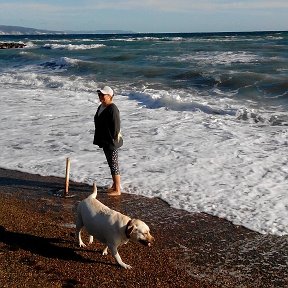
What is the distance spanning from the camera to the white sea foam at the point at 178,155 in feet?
23.9

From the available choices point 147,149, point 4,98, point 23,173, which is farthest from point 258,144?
point 4,98

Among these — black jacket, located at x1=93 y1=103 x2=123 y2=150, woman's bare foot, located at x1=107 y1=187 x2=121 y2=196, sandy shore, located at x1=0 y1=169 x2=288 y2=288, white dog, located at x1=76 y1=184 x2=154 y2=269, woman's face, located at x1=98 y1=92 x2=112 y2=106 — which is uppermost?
woman's face, located at x1=98 y1=92 x2=112 y2=106

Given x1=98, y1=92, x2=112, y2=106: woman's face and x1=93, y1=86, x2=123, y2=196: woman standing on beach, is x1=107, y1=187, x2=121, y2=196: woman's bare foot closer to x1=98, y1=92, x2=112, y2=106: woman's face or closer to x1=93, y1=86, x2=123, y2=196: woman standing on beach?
x1=93, y1=86, x2=123, y2=196: woman standing on beach

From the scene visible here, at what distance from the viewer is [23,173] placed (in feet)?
28.3

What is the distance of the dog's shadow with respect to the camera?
205 inches

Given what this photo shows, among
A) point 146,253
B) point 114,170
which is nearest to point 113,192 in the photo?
point 114,170

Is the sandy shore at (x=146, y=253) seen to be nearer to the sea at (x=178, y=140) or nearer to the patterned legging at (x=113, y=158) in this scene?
the sea at (x=178, y=140)

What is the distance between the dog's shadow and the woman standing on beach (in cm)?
208

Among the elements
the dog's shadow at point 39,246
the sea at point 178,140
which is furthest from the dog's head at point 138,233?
the sea at point 178,140

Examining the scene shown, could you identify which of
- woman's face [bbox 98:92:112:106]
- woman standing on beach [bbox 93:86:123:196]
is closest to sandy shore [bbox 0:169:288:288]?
woman standing on beach [bbox 93:86:123:196]

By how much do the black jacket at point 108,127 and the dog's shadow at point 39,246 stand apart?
7.18 feet

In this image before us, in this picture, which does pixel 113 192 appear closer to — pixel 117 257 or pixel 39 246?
pixel 39 246

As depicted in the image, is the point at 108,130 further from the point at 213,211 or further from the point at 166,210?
the point at 213,211

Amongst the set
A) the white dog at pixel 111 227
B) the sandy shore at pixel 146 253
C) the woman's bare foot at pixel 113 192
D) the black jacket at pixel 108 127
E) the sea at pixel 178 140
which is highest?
the black jacket at pixel 108 127
